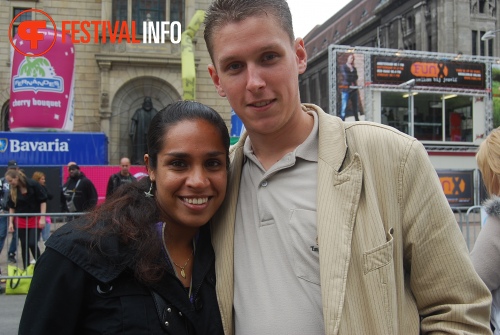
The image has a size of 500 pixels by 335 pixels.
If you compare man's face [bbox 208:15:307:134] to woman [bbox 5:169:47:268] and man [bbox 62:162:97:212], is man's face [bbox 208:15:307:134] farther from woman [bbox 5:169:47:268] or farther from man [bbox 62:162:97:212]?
man [bbox 62:162:97:212]

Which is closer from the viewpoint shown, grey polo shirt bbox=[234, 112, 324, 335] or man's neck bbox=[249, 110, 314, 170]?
grey polo shirt bbox=[234, 112, 324, 335]

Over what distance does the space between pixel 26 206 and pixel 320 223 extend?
864 cm

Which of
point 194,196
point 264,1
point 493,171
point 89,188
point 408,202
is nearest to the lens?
point 408,202

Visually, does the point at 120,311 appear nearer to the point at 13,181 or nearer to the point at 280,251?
the point at 280,251

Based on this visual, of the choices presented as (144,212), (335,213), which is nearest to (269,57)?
(335,213)

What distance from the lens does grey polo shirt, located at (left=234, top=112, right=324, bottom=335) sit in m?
1.71

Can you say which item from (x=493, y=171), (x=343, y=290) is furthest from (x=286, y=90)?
(x=493, y=171)

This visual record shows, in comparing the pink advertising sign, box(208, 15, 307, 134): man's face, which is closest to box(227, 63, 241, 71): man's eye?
box(208, 15, 307, 134): man's face

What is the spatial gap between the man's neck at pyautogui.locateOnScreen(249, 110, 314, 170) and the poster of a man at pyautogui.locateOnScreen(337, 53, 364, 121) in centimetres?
2044

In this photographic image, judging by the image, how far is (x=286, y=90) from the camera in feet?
6.24

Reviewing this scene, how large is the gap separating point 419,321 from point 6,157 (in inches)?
679

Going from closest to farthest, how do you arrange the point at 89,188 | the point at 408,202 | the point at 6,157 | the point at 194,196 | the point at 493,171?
the point at 408,202 < the point at 194,196 < the point at 493,171 < the point at 89,188 < the point at 6,157

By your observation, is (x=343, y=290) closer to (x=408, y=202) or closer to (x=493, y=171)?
(x=408, y=202)

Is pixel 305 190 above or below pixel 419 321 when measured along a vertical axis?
above
